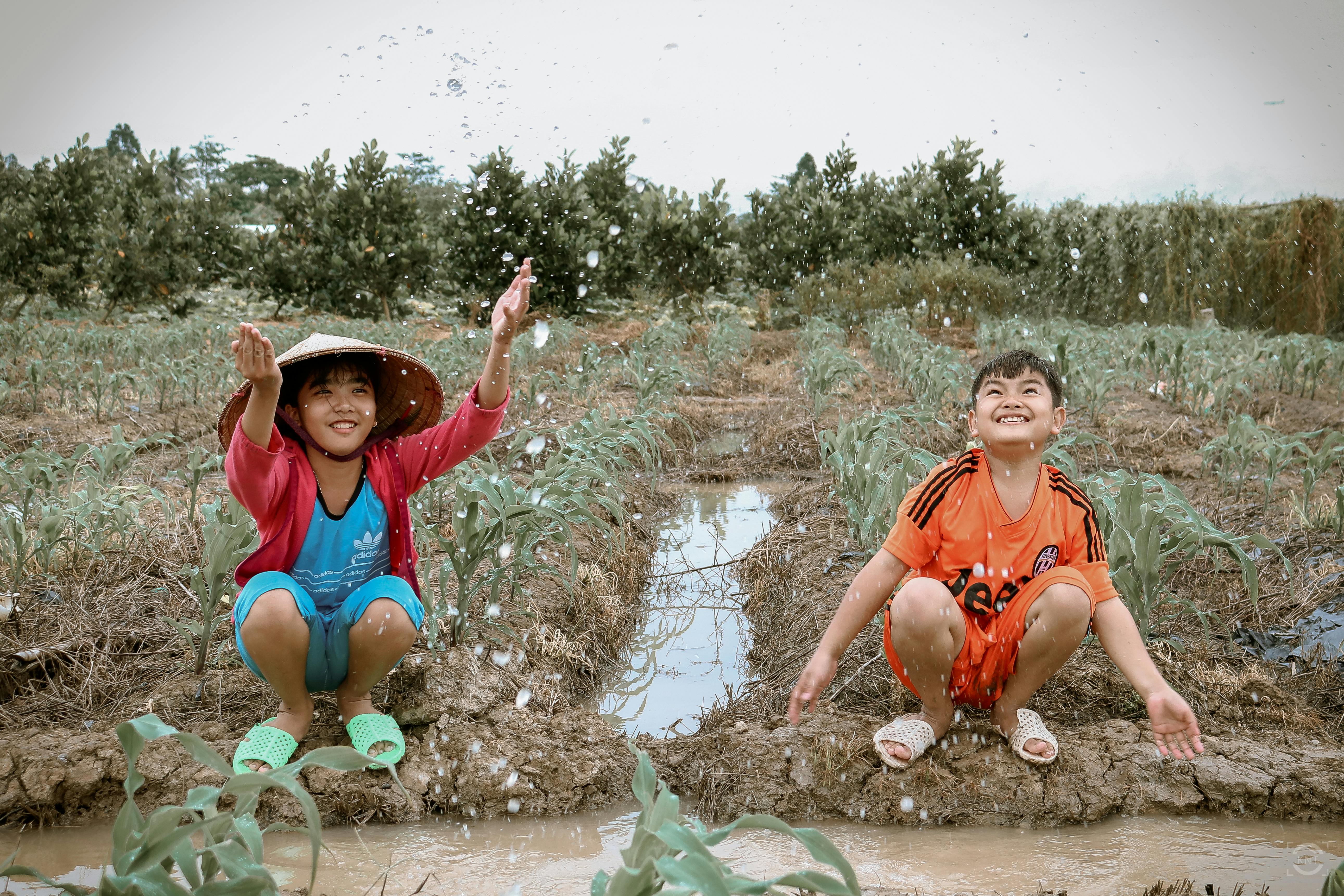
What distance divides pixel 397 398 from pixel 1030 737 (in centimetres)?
161

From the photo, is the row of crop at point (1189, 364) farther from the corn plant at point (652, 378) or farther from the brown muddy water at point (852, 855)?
the brown muddy water at point (852, 855)

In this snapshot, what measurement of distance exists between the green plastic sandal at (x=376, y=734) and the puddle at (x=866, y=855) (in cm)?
15

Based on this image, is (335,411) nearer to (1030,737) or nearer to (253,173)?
(1030,737)

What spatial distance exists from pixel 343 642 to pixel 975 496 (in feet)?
4.54

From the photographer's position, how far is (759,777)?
1.96 m

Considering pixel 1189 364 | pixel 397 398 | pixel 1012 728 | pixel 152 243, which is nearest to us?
A: pixel 1012 728

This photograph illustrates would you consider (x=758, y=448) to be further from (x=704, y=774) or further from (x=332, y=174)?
(x=332, y=174)

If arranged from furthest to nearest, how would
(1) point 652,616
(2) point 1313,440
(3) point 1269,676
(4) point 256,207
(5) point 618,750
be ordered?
(4) point 256,207, (2) point 1313,440, (1) point 652,616, (3) point 1269,676, (5) point 618,750

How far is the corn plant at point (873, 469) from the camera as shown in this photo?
106 inches

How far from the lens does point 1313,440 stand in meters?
5.14

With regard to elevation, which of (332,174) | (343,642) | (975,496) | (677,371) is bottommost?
(343,642)

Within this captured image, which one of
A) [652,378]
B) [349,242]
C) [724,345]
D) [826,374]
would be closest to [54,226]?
[349,242]

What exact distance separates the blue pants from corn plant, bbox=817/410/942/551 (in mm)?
1250

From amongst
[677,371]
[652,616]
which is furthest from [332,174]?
[652,616]
